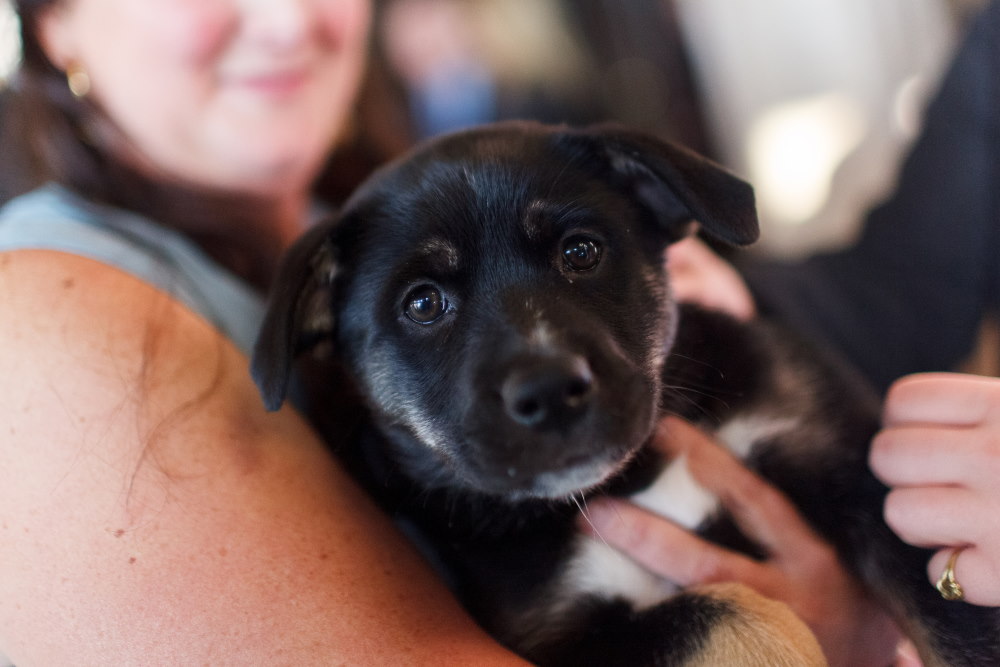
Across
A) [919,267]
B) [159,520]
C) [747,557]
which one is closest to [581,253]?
[747,557]

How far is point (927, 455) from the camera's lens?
4.52ft

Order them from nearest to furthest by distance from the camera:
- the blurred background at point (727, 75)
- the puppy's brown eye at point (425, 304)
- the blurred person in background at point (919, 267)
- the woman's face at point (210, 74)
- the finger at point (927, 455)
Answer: the finger at point (927, 455)
the puppy's brown eye at point (425, 304)
the woman's face at point (210, 74)
the blurred person in background at point (919, 267)
the blurred background at point (727, 75)

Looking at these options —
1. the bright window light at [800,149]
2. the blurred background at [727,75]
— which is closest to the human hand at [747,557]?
the blurred background at [727,75]

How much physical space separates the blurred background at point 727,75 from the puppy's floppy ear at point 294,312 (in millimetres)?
3259

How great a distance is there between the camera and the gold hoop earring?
1.76 meters

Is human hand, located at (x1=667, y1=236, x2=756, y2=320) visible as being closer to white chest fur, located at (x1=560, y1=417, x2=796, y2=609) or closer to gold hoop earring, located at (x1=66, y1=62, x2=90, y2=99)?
white chest fur, located at (x1=560, y1=417, x2=796, y2=609)

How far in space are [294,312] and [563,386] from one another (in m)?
0.54

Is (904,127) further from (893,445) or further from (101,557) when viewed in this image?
(101,557)

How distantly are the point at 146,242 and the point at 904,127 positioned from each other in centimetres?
507

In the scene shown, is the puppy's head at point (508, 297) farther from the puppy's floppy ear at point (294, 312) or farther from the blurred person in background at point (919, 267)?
the blurred person in background at point (919, 267)

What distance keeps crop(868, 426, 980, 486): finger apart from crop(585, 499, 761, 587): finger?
0.33 m

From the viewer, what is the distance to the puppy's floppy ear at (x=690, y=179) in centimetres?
137

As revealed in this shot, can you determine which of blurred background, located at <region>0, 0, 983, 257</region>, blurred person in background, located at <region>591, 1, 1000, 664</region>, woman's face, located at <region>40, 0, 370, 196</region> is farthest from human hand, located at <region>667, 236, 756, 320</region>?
blurred background, located at <region>0, 0, 983, 257</region>

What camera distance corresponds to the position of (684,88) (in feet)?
20.2
